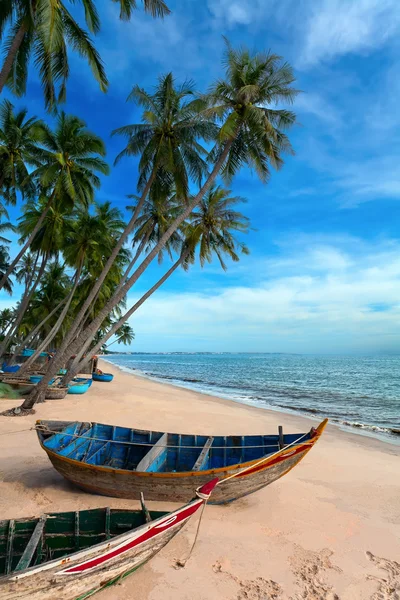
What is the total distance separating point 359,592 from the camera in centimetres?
419

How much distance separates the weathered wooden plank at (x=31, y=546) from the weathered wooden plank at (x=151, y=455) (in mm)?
2210

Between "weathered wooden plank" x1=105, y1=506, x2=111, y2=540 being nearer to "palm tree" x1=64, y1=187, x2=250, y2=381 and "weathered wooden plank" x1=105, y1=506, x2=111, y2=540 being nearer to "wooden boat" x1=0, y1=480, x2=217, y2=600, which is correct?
"wooden boat" x1=0, y1=480, x2=217, y2=600

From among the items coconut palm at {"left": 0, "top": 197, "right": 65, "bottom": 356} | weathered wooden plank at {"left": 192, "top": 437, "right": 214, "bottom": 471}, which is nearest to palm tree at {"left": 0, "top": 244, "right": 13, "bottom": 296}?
coconut palm at {"left": 0, "top": 197, "right": 65, "bottom": 356}

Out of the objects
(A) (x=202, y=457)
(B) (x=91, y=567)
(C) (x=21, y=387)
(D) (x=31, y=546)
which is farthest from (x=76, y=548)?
(C) (x=21, y=387)

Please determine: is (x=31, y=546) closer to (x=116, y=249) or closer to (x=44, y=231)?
(x=116, y=249)

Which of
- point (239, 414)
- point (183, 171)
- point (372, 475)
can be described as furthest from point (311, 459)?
point (183, 171)

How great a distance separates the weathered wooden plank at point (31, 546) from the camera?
3.14m

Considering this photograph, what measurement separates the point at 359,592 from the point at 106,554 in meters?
3.20

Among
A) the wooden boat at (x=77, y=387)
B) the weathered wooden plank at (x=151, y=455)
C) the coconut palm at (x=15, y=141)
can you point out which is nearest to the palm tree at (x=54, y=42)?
the coconut palm at (x=15, y=141)

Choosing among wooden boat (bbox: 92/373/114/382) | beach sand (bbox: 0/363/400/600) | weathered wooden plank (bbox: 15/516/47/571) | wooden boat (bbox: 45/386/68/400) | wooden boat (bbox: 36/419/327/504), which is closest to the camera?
weathered wooden plank (bbox: 15/516/47/571)

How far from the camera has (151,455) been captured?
21.6ft

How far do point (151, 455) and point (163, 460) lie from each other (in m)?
0.60

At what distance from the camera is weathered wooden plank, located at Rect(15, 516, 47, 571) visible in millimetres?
3143

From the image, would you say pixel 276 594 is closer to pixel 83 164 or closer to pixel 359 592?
pixel 359 592
